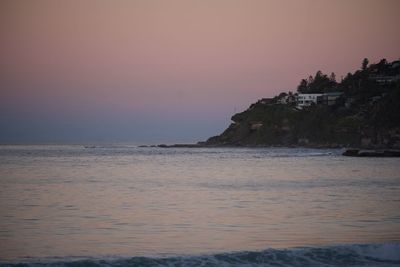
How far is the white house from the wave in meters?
163

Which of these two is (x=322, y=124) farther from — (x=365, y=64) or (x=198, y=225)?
(x=198, y=225)

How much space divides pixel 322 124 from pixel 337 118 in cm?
483

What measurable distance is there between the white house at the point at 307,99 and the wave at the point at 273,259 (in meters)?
163

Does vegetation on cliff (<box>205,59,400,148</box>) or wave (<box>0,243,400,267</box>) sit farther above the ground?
vegetation on cliff (<box>205,59,400,148</box>)

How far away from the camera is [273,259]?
15758mm

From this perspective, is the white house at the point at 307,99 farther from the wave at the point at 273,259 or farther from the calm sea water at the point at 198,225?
the wave at the point at 273,259

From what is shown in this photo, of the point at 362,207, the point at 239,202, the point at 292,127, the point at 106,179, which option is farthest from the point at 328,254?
the point at 292,127

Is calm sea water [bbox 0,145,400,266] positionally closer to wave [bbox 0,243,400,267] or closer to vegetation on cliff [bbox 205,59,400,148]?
wave [bbox 0,243,400,267]

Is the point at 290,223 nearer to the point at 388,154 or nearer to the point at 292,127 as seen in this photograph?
the point at 388,154

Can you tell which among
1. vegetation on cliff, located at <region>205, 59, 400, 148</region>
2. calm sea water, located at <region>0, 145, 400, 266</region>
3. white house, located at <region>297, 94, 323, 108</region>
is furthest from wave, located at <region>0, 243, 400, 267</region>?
white house, located at <region>297, 94, 323, 108</region>

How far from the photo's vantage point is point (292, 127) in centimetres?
16188

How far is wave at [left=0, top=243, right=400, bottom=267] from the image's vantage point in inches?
604

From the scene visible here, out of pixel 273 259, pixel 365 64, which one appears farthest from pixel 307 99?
pixel 273 259

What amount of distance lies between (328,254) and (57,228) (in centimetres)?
933
